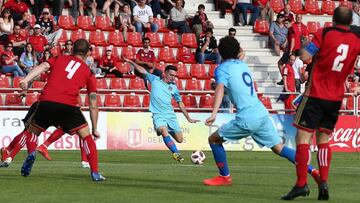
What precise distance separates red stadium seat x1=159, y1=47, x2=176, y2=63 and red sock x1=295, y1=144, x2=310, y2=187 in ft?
66.7

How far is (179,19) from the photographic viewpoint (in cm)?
3484

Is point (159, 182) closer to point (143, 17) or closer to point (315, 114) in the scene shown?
point (315, 114)

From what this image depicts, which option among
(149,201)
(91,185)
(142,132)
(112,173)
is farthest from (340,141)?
(149,201)

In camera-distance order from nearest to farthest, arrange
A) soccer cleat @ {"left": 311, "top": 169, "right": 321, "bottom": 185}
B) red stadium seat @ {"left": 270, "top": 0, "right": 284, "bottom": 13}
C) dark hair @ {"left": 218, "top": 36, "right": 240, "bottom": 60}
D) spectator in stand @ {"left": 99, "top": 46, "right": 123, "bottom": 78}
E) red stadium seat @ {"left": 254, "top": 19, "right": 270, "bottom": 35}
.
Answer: soccer cleat @ {"left": 311, "top": 169, "right": 321, "bottom": 185} < dark hair @ {"left": 218, "top": 36, "right": 240, "bottom": 60} < spectator in stand @ {"left": 99, "top": 46, "right": 123, "bottom": 78} < red stadium seat @ {"left": 254, "top": 19, "right": 270, "bottom": 35} < red stadium seat @ {"left": 270, "top": 0, "right": 284, "bottom": 13}

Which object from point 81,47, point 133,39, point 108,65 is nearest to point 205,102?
point 108,65

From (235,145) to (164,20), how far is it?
7156 mm

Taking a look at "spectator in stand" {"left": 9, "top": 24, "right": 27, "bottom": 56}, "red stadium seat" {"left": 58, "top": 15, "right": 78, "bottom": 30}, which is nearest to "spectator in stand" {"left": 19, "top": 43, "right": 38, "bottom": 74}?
"spectator in stand" {"left": 9, "top": 24, "right": 27, "bottom": 56}

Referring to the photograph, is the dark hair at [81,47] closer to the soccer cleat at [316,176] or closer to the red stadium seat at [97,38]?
the soccer cleat at [316,176]

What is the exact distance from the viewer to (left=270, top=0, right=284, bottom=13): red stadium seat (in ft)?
124

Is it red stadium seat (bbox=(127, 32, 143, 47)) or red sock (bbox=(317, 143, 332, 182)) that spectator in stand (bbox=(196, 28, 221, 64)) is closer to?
red stadium seat (bbox=(127, 32, 143, 47))

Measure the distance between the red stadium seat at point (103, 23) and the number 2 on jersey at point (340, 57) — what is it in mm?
20845

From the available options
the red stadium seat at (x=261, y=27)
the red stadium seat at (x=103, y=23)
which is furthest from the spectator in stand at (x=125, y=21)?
the red stadium seat at (x=261, y=27)

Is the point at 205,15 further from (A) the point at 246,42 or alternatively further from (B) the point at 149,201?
(B) the point at 149,201

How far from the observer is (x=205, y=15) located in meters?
35.2
